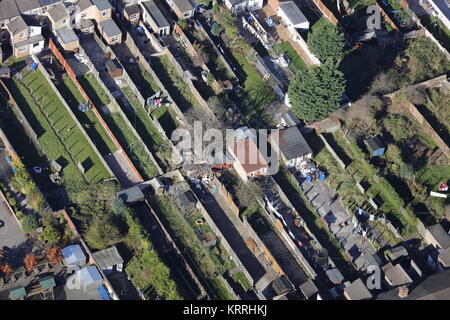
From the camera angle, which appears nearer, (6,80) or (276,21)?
(6,80)

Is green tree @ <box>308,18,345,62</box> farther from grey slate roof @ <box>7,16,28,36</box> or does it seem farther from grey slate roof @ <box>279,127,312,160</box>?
grey slate roof @ <box>7,16,28,36</box>

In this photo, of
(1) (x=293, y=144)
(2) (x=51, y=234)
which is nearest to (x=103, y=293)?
(2) (x=51, y=234)

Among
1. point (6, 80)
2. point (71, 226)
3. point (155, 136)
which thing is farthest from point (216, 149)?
point (6, 80)

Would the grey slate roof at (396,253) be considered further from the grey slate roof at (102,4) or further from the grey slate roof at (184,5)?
the grey slate roof at (102,4)

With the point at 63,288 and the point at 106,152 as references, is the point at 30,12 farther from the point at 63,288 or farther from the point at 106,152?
the point at 63,288

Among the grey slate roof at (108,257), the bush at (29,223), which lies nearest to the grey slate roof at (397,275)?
the grey slate roof at (108,257)

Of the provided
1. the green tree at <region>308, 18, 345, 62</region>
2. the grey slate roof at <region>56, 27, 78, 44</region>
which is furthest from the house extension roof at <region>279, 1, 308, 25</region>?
the grey slate roof at <region>56, 27, 78, 44</region>

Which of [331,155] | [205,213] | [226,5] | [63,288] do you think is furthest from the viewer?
[226,5]

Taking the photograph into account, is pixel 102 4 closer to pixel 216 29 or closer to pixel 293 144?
pixel 216 29
